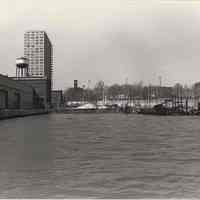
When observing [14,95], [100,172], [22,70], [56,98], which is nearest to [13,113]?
[14,95]

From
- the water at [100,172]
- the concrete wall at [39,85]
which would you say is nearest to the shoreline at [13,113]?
the concrete wall at [39,85]

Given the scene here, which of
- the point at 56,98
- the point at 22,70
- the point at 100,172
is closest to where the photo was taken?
the point at 100,172

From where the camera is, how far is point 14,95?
76.6 meters

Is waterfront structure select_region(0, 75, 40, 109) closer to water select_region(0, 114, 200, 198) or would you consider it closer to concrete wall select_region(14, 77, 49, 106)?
concrete wall select_region(14, 77, 49, 106)

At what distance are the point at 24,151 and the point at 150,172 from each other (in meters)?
7.23

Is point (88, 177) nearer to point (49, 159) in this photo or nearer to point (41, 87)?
point (49, 159)

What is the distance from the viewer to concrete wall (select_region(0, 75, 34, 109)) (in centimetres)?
6635

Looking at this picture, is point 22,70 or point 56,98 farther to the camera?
point 56,98

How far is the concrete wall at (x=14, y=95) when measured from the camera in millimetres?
66350

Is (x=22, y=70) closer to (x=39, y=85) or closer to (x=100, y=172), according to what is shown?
(x=39, y=85)

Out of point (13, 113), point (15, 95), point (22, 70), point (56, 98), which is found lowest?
point (13, 113)

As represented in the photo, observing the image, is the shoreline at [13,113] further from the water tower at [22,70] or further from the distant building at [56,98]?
the distant building at [56,98]

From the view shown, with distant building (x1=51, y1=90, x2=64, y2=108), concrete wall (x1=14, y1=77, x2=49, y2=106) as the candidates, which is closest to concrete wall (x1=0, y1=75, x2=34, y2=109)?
concrete wall (x1=14, y1=77, x2=49, y2=106)

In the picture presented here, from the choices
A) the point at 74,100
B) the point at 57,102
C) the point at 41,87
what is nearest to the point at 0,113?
the point at 41,87
